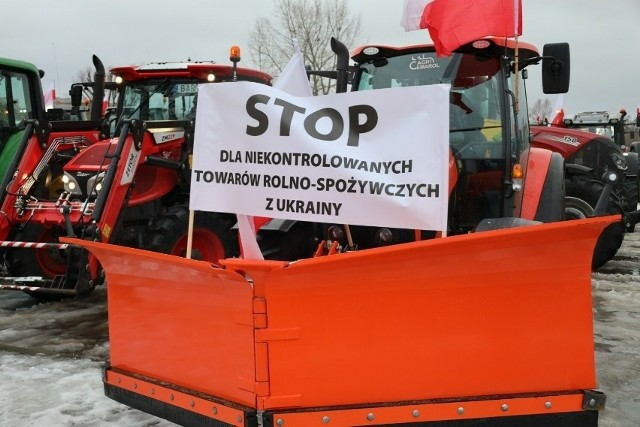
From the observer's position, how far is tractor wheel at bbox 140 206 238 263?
589 centimetres

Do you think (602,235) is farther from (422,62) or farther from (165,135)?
(165,135)

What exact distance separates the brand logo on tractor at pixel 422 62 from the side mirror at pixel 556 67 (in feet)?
2.70

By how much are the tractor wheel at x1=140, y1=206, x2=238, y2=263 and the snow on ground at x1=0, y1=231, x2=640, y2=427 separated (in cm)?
91

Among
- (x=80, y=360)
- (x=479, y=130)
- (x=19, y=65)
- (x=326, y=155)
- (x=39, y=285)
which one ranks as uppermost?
(x=19, y=65)

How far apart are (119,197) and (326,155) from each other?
3.31 m

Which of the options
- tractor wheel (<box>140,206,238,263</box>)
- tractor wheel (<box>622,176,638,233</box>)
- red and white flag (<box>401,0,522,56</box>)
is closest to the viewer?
red and white flag (<box>401,0,522,56</box>)

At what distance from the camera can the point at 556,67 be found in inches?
181

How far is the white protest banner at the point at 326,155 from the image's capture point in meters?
2.73

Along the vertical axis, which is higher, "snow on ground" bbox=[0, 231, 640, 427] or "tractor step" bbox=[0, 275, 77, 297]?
"tractor step" bbox=[0, 275, 77, 297]

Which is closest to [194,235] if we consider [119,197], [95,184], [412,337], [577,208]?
[119,197]

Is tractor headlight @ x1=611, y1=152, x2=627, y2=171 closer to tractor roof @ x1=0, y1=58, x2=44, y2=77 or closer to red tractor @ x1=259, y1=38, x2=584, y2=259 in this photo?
red tractor @ x1=259, y1=38, x2=584, y2=259

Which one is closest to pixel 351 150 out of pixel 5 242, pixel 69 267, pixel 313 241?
pixel 313 241

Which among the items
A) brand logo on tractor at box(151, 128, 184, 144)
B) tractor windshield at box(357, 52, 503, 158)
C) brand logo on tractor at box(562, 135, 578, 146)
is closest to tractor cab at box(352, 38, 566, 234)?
tractor windshield at box(357, 52, 503, 158)

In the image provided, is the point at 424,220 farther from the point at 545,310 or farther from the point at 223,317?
the point at 223,317
